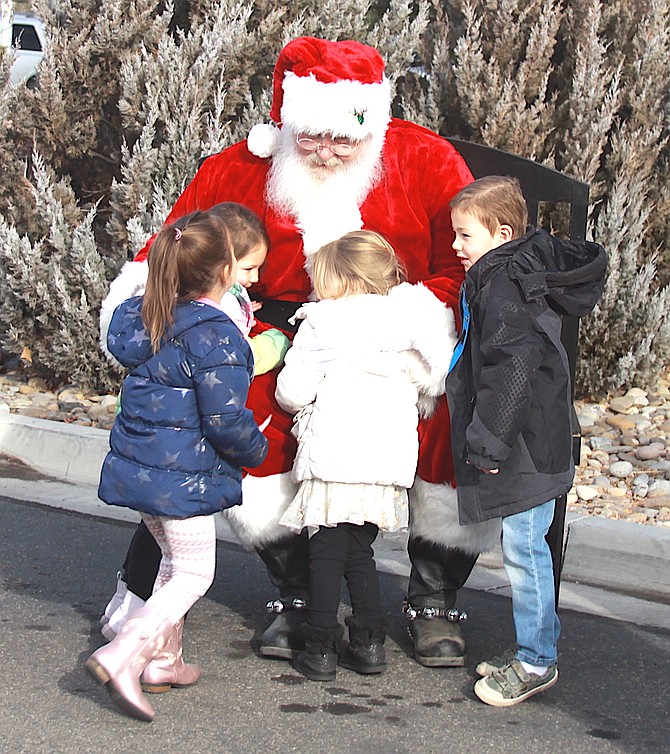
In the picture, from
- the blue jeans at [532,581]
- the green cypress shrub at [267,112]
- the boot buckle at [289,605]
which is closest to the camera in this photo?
the blue jeans at [532,581]

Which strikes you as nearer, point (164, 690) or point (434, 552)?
point (164, 690)

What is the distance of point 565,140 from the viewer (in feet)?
22.8

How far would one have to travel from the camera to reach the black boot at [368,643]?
11.6 feet

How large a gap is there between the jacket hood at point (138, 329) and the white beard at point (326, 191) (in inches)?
28.0

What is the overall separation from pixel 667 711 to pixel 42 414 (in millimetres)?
4580

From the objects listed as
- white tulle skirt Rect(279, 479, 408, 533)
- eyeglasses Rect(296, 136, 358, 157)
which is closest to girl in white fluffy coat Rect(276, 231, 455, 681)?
white tulle skirt Rect(279, 479, 408, 533)

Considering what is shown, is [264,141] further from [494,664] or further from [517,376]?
[494,664]

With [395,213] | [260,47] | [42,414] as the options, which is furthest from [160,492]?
[260,47]

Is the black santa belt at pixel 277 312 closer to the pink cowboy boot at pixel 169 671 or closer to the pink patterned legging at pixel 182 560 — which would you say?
the pink patterned legging at pixel 182 560

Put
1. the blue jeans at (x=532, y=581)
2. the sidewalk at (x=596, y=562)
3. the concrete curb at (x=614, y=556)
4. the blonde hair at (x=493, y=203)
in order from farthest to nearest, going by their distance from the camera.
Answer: the concrete curb at (x=614, y=556) → the sidewalk at (x=596, y=562) → the blonde hair at (x=493, y=203) → the blue jeans at (x=532, y=581)

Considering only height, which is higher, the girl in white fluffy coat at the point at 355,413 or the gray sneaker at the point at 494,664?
the girl in white fluffy coat at the point at 355,413

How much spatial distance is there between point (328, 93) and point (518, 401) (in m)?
1.31

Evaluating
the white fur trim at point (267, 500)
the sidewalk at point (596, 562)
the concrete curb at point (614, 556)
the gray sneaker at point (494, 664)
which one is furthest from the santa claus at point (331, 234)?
the concrete curb at point (614, 556)

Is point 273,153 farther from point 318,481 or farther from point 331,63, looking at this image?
point 318,481
